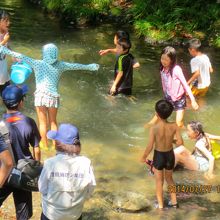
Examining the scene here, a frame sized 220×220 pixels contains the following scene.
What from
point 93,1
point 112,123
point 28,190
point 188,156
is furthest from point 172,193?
point 93,1

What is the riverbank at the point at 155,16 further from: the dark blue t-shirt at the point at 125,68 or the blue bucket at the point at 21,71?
the blue bucket at the point at 21,71

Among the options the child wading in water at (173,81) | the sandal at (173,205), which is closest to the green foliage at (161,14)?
the child wading in water at (173,81)

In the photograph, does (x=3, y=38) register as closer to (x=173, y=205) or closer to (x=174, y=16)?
(x=173, y=205)

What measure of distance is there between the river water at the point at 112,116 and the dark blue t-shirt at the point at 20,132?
128 cm

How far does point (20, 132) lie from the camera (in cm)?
461

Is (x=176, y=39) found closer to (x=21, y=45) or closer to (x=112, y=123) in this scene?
(x=21, y=45)

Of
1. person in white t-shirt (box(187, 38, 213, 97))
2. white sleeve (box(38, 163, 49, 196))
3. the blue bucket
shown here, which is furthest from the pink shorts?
person in white t-shirt (box(187, 38, 213, 97))

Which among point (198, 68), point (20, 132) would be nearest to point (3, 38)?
point (20, 132)

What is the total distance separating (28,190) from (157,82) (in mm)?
7008

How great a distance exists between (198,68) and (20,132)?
17.3 ft

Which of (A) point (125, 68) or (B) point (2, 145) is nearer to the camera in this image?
(B) point (2, 145)

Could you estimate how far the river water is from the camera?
602 centimetres

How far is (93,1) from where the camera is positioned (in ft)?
57.7
